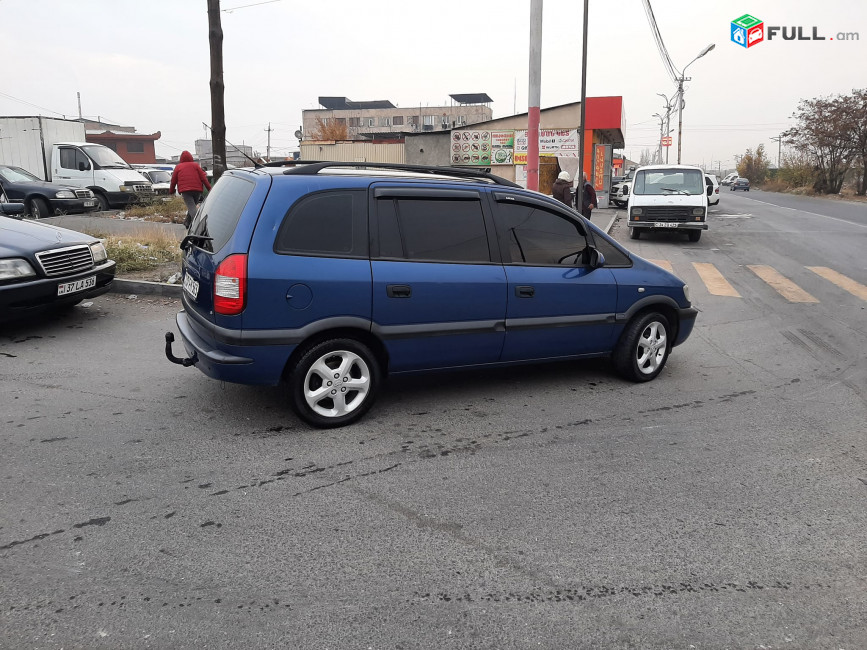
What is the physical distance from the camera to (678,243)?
18.5 m

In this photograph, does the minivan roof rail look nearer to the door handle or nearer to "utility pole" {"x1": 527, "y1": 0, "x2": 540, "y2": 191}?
the door handle

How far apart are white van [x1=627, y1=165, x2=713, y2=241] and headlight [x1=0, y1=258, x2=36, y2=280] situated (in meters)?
14.9

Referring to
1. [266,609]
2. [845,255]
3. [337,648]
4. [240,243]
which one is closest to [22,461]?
[240,243]

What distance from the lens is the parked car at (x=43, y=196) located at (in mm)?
18453

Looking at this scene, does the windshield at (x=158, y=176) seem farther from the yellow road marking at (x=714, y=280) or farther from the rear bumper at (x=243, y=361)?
the rear bumper at (x=243, y=361)

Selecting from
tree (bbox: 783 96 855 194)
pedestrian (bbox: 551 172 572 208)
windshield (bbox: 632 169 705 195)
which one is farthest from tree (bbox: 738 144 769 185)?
pedestrian (bbox: 551 172 572 208)

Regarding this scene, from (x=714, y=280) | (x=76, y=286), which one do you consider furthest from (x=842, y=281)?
(x=76, y=286)

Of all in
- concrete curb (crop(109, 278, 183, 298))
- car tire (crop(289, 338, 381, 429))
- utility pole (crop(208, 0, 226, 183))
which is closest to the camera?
car tire (crop(289, 338, 381, 429))

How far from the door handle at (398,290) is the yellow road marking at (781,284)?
7882 mm

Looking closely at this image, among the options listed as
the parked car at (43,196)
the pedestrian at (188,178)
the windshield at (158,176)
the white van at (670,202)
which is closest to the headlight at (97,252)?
the pedestrian at (188,178)

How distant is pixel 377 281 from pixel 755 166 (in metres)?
96.8

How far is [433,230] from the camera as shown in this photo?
203 inches

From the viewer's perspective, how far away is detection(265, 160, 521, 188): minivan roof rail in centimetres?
492

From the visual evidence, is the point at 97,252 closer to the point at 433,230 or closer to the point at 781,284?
the point at 433,230
